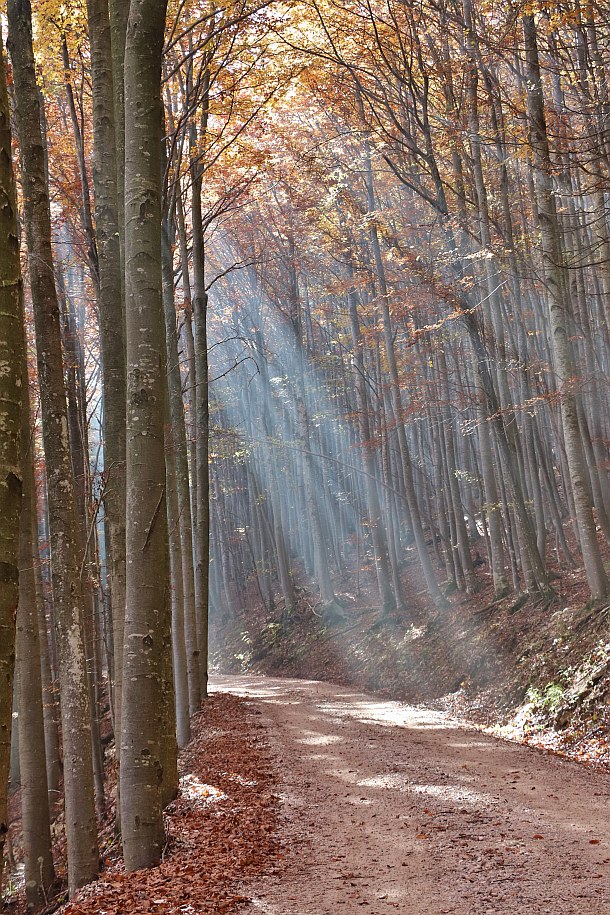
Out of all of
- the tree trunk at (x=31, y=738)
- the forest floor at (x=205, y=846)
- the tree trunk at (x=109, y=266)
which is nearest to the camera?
the forest floor at (x=205, y=846)

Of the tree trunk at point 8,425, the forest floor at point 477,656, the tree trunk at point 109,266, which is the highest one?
the tree trunk at point 109,266

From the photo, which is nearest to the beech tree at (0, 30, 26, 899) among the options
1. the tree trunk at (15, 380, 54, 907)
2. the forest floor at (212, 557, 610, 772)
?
the tree trunk at (15, 380, 54, 907)

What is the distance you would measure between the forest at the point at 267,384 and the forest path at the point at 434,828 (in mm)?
72

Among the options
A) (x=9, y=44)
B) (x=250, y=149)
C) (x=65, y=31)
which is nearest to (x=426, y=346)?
(x=250, y=149)

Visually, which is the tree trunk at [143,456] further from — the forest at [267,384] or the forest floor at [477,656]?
the forest floor at [477,656]

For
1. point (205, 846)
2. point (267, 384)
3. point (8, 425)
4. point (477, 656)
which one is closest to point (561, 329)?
point (477, 656)

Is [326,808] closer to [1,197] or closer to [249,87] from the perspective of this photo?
[1,197]

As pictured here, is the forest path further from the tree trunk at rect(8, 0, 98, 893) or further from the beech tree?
the beech tree

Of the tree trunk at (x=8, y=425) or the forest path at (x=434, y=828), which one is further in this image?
the forest path at (x=434, y=828)

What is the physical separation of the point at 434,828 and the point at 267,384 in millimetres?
21948

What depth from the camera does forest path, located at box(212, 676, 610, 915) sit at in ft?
12.8

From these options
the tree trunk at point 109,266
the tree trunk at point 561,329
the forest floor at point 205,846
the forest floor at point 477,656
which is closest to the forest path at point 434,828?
the forest floor at point 205,846

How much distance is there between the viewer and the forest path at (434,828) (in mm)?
3910

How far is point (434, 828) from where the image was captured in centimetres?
532
